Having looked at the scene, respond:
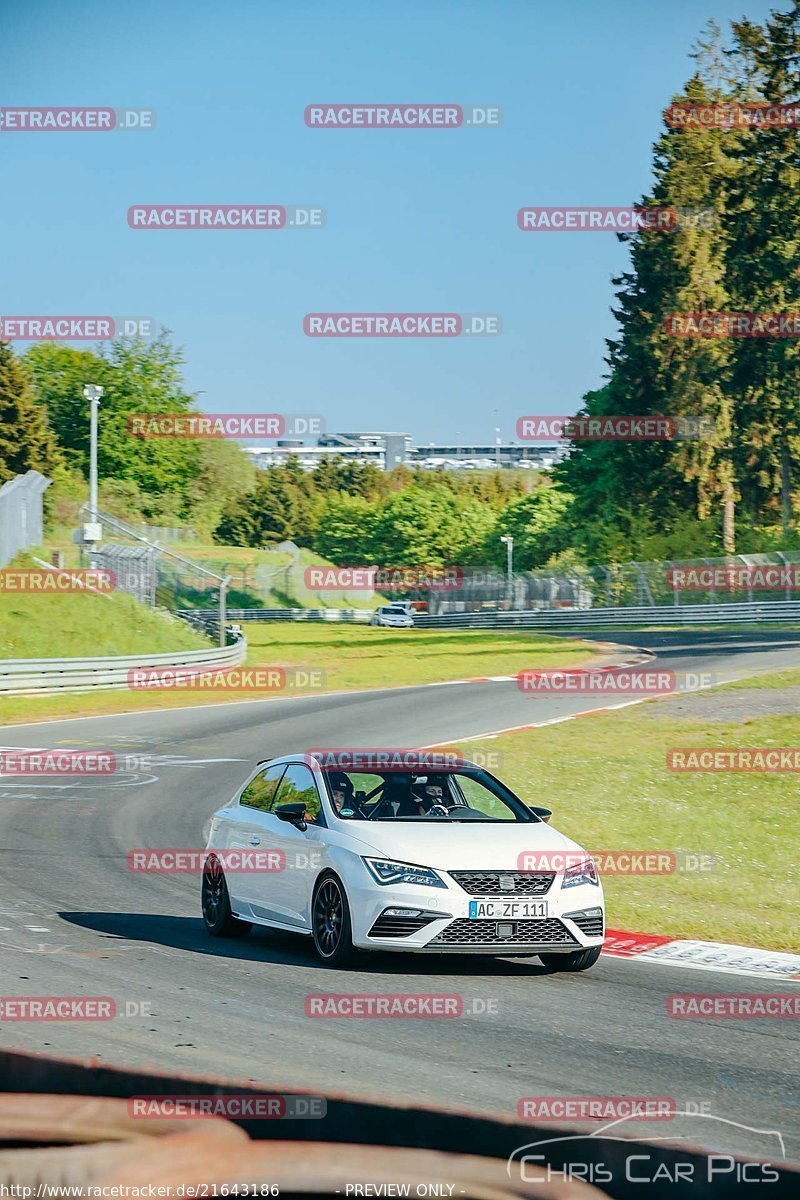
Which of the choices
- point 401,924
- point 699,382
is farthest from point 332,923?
point 699,382

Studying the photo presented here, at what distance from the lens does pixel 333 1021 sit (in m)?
8.87

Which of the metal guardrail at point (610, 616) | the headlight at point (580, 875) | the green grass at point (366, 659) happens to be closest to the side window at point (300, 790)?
the headlight at point (580, 875)

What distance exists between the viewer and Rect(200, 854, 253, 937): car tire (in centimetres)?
1218

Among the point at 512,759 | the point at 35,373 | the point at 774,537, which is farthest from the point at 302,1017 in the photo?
the point at 35,373

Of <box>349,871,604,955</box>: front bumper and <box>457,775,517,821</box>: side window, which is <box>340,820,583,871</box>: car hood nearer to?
<box>349,871,604,955</box>: front bumper

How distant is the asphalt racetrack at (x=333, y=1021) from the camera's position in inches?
287

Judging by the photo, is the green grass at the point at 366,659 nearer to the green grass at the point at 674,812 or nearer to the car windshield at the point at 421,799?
the green grass at the point at 674,812

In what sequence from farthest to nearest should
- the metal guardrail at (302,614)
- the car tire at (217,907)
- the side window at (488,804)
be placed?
the metal guardrail at (302,614) → the car tire at (217,907) → the side window at (488,804)

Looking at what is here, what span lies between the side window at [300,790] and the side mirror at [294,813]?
0.06 metres

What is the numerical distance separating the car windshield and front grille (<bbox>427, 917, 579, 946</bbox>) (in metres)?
1.13

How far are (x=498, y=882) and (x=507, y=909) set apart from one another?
0.19 m

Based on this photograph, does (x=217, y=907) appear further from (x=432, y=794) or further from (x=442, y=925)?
(x=442, y=925)

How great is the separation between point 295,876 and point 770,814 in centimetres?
1076

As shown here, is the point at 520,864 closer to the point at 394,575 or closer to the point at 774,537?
the point at 774,537
